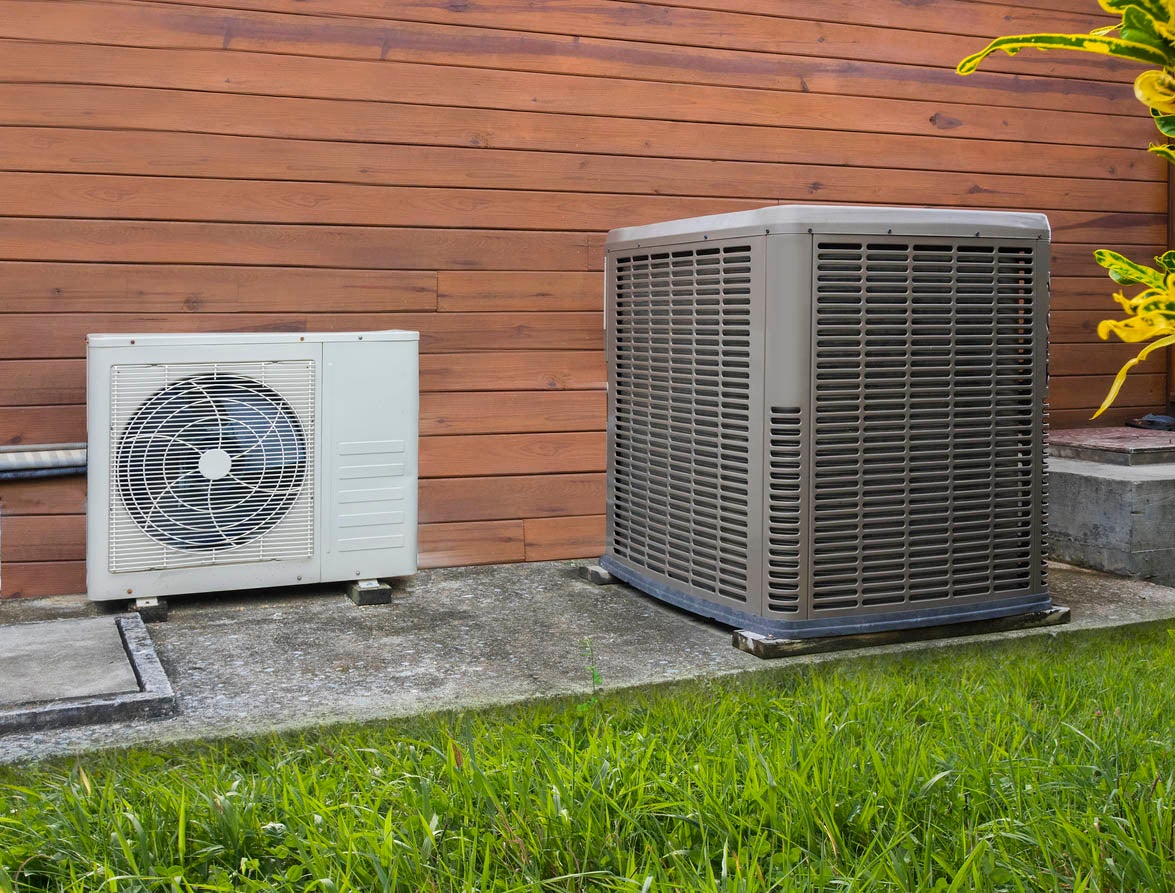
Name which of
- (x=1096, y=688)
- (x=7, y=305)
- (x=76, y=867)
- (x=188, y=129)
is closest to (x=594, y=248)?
(x=188, y=129)

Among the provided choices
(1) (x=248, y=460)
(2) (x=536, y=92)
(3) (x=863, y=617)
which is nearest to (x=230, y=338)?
(1) (x=248, y=460)

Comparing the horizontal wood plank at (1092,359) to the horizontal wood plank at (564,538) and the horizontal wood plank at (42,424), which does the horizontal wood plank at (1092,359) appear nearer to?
the horizontal wood plank at (564,538)

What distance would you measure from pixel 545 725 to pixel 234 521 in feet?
3.48

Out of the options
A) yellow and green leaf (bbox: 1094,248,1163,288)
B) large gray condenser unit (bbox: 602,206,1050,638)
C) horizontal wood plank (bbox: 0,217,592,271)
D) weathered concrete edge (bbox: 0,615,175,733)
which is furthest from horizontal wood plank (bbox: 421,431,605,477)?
yellow and green leaf (bbox: 1094,248,1163,288)

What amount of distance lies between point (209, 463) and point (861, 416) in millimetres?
1518

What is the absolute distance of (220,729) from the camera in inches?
81.7

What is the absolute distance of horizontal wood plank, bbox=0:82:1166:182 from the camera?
297 cm

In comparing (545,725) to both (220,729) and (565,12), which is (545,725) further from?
(565,12)

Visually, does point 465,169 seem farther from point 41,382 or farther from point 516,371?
point 41,382

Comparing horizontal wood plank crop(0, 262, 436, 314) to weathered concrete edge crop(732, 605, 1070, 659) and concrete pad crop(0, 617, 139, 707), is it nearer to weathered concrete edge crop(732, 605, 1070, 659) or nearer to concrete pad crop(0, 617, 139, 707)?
concrete pad crop(0, 617, 139, 707)

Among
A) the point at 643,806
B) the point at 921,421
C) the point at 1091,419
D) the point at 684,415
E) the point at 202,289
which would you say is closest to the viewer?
the point at 643,806

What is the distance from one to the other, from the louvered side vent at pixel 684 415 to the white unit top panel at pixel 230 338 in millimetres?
599

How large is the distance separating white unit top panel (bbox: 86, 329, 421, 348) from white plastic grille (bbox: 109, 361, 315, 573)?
55 millimetres

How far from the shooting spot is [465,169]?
10.9 ft
